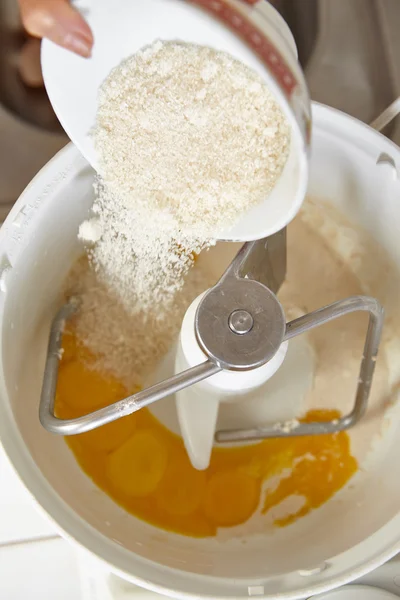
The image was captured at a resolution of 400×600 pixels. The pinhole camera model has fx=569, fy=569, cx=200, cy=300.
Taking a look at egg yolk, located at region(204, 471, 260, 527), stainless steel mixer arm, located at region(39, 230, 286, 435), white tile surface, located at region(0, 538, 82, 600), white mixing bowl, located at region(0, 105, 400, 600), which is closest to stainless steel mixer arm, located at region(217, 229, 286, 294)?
stainless steel mixer arm, located at region(39, 230, 286, 435)

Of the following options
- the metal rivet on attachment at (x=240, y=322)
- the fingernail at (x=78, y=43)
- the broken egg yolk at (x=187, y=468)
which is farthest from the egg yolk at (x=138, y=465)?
the fingernail at (x=78, y=43)

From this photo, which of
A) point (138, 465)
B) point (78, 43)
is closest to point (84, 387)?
point (138, 465)

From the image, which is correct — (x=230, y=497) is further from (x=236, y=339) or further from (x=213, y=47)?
(x=213, y=47)

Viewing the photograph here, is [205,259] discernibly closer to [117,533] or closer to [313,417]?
[313,417]

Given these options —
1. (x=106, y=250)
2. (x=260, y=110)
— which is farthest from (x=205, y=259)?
(x=260, y=110)

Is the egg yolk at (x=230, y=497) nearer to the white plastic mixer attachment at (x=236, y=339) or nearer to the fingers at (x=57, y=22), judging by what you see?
the white plastic mixer attachment at (x=236, y=339)

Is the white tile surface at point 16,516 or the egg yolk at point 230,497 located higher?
the white tile surface at point 16,516

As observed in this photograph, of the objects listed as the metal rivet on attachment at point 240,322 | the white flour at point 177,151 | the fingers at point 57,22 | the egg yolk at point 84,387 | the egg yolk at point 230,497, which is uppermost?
the fingers at point 57,22
